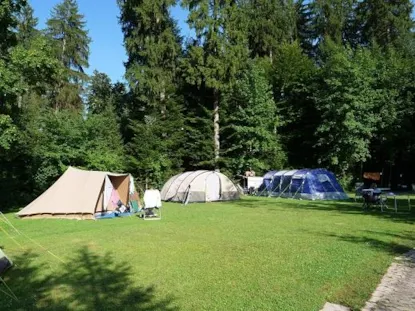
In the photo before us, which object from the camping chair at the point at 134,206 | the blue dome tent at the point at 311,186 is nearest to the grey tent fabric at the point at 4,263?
the camping chair at the point at 134,206

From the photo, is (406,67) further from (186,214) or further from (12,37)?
(12,37)

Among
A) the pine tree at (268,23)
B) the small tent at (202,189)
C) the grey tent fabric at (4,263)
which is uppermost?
the pine tree at (268,23)

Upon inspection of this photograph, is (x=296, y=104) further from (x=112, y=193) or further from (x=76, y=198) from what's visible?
(x=76, y=198)

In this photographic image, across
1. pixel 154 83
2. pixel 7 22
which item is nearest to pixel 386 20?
pixel 154 83

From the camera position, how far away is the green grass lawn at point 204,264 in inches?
203

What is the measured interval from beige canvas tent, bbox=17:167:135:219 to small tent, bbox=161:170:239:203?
5.10m

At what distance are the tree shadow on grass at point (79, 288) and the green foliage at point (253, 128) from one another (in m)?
20.2

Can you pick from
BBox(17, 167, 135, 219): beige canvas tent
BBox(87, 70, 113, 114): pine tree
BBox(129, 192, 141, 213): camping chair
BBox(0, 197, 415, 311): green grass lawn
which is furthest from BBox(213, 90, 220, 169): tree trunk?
BBox(0, 197, 415, 311): green grass lawn

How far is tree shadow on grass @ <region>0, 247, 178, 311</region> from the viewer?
5074 millimetres

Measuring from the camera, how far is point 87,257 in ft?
25.5

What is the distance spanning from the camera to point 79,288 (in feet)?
19.0

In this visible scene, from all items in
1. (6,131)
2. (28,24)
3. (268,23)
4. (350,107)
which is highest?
(268,23)

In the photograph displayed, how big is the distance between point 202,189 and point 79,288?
45.9 feet

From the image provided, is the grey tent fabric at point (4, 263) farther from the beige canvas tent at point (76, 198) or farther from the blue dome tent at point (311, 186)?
the blue dome tent at point (311, 186)
